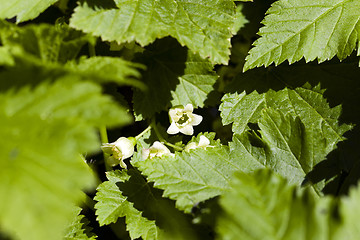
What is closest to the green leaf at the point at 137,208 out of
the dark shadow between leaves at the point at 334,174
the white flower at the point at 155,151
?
the white flower at the point at 155,151

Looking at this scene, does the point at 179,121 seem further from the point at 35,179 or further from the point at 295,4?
the point at 35,179

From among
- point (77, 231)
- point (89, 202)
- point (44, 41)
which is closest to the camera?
point (44, 41)

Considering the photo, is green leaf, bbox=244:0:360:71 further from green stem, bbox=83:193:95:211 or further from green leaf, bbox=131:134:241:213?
green stem, bbox=83:193:95:211

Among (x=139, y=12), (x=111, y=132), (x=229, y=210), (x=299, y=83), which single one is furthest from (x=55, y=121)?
(x=299, y=83)

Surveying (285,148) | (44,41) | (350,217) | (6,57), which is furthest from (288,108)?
(6,57)

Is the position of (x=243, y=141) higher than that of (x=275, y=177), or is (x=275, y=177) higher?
(x=275, y=177)

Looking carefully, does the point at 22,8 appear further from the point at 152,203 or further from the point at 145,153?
the point at 152,203

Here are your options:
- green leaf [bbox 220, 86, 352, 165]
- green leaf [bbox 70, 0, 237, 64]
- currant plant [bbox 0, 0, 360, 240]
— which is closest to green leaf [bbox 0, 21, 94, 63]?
currant plant [bbox 0, 0, 360, 240]
